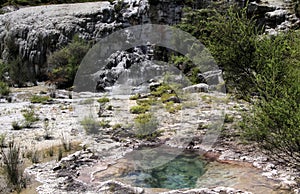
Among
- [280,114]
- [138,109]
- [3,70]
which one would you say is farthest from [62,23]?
[280,114]

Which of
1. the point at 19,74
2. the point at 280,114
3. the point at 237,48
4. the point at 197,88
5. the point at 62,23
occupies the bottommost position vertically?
the point at 19,74

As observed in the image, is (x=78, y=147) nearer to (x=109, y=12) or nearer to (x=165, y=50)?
(x=165, y=50)

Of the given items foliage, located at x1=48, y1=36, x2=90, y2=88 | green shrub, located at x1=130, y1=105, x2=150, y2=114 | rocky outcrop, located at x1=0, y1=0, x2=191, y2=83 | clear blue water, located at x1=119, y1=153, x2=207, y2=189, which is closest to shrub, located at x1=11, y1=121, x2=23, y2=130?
green shrub, located at x1=130, y1=105, x2=150, y2=114

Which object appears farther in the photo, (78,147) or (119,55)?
(119,55)

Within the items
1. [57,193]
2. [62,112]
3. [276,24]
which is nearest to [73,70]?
[62,112]

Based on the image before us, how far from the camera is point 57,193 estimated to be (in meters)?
5.67

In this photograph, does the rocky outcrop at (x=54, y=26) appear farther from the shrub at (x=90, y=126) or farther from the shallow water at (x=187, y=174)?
the shallow water at (x=187, y=174)

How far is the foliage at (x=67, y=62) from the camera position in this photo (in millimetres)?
18734

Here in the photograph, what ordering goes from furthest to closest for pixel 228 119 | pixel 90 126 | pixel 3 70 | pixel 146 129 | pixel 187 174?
pixel 3 70 < pixel 228 119 < pixel 90 126 < pixel 146 129 < pixel 187 174

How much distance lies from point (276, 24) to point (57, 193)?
1441cm

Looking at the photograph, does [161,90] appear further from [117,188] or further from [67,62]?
[117,188]

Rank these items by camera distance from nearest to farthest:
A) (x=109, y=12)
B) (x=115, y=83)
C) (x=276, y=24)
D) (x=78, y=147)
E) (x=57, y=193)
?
(x=57, y=193) → (x=78, y=147) → (x=276, y=24) → (x=115, y=83) → (x=109, y=12)

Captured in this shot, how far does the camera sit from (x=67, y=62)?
19.7 m

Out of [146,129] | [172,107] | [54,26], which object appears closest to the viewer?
[146,129]
